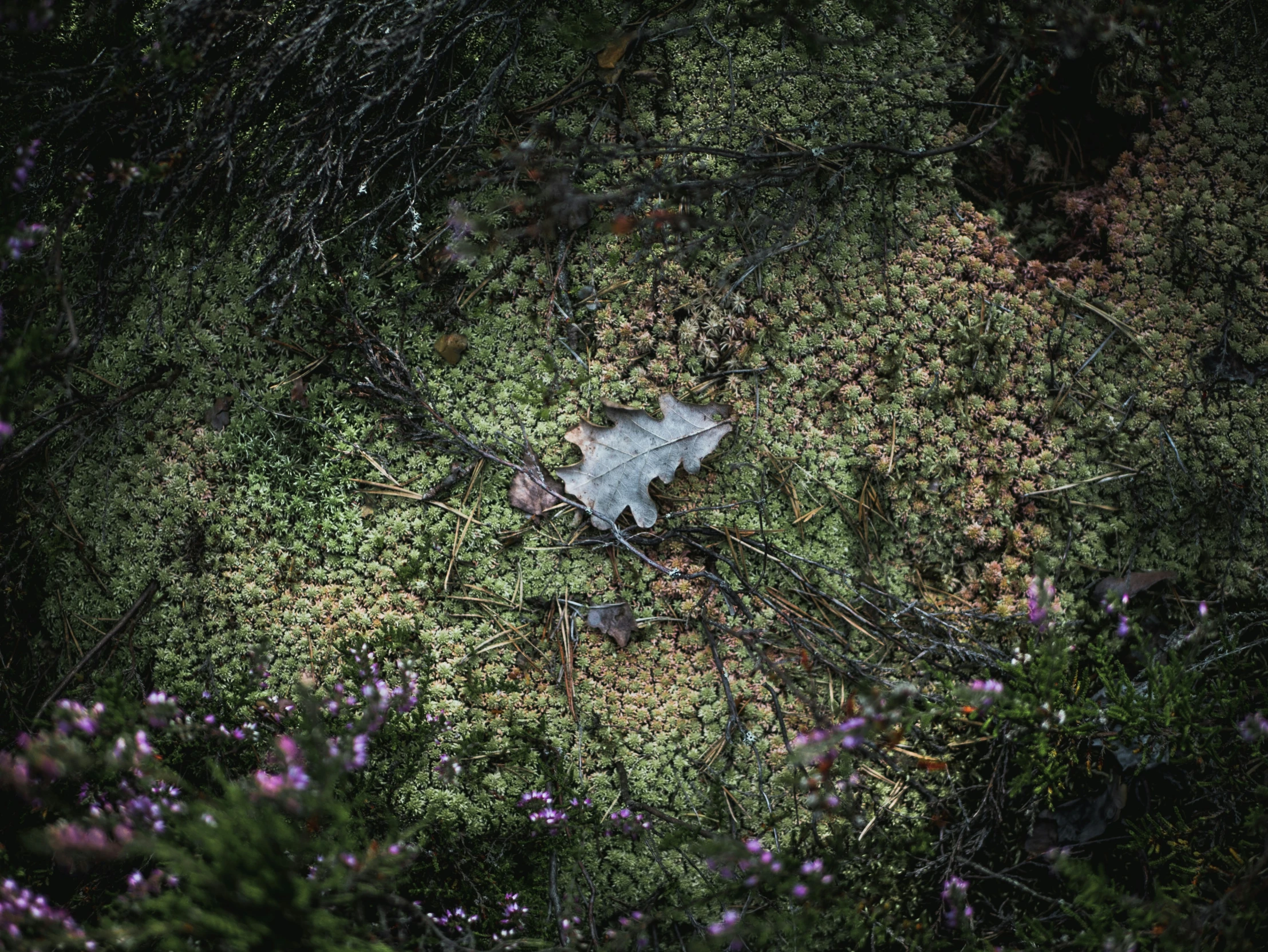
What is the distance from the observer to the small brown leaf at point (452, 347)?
12.9 feet

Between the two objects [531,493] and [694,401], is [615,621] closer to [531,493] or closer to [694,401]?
[531,493]

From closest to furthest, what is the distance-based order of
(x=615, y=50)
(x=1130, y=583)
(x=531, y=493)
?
(x=1130, y=583)
(x=531, y=493)
(x=615, y=50)

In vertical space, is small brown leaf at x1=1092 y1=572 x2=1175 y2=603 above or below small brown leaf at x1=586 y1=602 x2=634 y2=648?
below

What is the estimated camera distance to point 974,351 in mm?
3867

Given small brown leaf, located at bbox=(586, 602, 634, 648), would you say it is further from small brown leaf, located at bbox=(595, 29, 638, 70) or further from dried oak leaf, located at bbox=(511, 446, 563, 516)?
small brown leaf, located at bbox=(595, 29, 638, 70)

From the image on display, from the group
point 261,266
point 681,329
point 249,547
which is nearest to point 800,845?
point 681,329

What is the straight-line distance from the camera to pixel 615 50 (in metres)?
3.96

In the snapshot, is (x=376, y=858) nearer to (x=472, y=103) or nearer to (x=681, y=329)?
(x=681, y=329)

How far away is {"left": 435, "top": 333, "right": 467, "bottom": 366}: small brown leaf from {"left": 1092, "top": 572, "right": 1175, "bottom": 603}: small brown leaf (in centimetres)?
329

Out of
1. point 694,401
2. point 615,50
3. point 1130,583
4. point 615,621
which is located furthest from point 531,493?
point 1130,583

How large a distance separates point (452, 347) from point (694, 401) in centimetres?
124

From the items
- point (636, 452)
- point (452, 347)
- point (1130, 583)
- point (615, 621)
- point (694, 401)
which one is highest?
point (452, 347)

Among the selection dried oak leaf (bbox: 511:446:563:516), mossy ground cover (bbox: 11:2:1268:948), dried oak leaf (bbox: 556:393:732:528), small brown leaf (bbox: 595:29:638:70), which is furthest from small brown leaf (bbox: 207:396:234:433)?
small brown leaf (bbox: 595:29:638:70)

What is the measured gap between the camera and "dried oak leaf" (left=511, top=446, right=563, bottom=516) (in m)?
3.84
